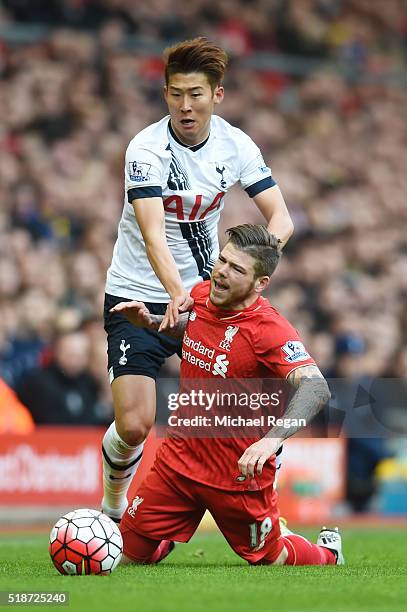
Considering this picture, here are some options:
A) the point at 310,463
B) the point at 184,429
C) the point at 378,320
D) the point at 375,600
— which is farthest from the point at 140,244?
the point at 378,320

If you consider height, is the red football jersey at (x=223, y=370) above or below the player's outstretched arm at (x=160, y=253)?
below

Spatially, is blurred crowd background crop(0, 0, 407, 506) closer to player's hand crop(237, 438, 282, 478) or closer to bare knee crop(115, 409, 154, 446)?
bare knee crop(115, 409, 154, 446)

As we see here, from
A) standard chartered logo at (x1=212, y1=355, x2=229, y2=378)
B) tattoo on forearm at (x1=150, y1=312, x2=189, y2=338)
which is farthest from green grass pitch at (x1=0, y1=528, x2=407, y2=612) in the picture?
tattoo on forearm at (x1=150, y1=312, x2=189, y2=338)

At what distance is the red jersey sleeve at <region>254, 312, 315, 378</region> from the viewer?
579 cm

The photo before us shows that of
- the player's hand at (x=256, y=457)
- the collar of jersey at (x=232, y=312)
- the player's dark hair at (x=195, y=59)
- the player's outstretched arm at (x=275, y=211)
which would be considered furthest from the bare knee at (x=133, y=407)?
the player's dark hair at (x=195, y=59)

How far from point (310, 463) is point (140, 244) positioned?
5761 mm

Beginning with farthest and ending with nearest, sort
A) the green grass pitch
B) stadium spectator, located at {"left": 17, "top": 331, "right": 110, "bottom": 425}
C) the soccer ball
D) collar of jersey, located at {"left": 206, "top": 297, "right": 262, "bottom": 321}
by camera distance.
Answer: stadium spectator, located at {"left": 17, "top": 331, "right": 110, "bottom": 425}
collar of jersey, located at {"left": 206, "top": 297, "right": 262, "bottom": 321}
the soccer ball
the green grass pitch

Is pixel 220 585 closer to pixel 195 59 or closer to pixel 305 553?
pixel 305 553

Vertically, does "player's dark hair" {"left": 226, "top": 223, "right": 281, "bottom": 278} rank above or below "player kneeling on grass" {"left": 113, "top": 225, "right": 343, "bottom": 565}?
above

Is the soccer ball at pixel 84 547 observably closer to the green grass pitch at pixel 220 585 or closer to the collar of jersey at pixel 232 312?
the green grass pitch at pixel 220 585

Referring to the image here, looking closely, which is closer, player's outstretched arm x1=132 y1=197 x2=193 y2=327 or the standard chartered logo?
the standard chartered logo

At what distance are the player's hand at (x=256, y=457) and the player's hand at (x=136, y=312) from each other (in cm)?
104

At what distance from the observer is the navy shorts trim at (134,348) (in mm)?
6727

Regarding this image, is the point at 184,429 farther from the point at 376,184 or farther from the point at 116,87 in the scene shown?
the point at 376,184
